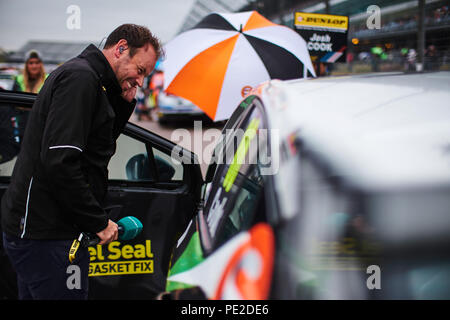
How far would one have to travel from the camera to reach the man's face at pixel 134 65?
1630 millimetres

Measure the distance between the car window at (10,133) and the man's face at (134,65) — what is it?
1229 mm

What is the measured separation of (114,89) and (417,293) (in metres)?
1.29

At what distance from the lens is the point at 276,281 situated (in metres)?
0.98

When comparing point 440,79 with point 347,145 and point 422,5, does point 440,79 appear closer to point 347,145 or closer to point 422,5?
point 347,145

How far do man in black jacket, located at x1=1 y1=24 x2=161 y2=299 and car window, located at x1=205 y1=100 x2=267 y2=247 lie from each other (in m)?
0.45

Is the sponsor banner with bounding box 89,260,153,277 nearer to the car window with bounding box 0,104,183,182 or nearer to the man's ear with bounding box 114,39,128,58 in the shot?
the car window with bounding box 0,104,183,182

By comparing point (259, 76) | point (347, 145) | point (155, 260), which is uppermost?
point (259, 76)

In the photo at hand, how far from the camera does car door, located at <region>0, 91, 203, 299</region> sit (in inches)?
96.7

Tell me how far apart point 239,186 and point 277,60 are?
2842 millimetres

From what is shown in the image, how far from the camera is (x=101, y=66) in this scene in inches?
62.9

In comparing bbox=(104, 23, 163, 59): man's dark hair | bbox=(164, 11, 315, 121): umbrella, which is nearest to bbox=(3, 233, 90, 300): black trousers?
bbox=(104, 23, 163, 59): man's dark hair

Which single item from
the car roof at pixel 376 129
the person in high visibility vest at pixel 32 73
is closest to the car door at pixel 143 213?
the car roof at pixel 376 129
